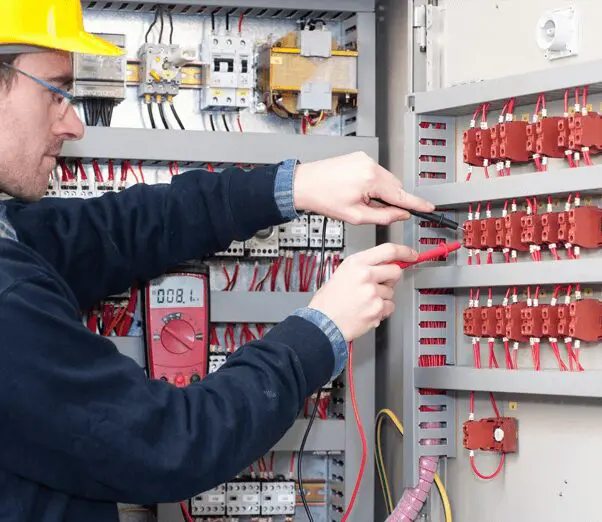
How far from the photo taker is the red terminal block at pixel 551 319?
6.05 feet

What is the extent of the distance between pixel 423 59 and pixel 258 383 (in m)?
0.95

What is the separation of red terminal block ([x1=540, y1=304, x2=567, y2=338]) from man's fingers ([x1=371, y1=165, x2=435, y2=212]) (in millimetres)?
311

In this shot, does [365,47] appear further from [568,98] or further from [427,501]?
[427,501]

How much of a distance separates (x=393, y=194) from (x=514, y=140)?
253 millimetres

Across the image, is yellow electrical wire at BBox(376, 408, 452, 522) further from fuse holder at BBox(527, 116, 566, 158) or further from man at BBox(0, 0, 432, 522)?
fuse holder at BBox(527, 116, 566, 158)

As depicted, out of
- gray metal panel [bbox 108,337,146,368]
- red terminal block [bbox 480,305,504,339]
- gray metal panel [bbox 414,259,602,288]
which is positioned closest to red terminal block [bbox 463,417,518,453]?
red terminal block [bbox 480,305,504,339]

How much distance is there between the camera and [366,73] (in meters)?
2.44

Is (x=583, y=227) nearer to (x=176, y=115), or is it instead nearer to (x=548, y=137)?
(x=548, y=137)

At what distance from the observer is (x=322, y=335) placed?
65.7 inches

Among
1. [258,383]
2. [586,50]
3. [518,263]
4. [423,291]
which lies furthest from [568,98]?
[258,383]

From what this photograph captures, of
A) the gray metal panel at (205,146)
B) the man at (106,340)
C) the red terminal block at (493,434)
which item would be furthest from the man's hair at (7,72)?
the red terminal block at (493,434)

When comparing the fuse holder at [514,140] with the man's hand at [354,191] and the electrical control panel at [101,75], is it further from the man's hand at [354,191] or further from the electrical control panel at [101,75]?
the electrical control panel at [101,75]

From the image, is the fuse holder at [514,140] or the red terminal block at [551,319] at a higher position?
the fuse holder at [514,140]

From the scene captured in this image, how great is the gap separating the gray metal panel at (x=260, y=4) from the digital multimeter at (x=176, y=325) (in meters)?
0.64
